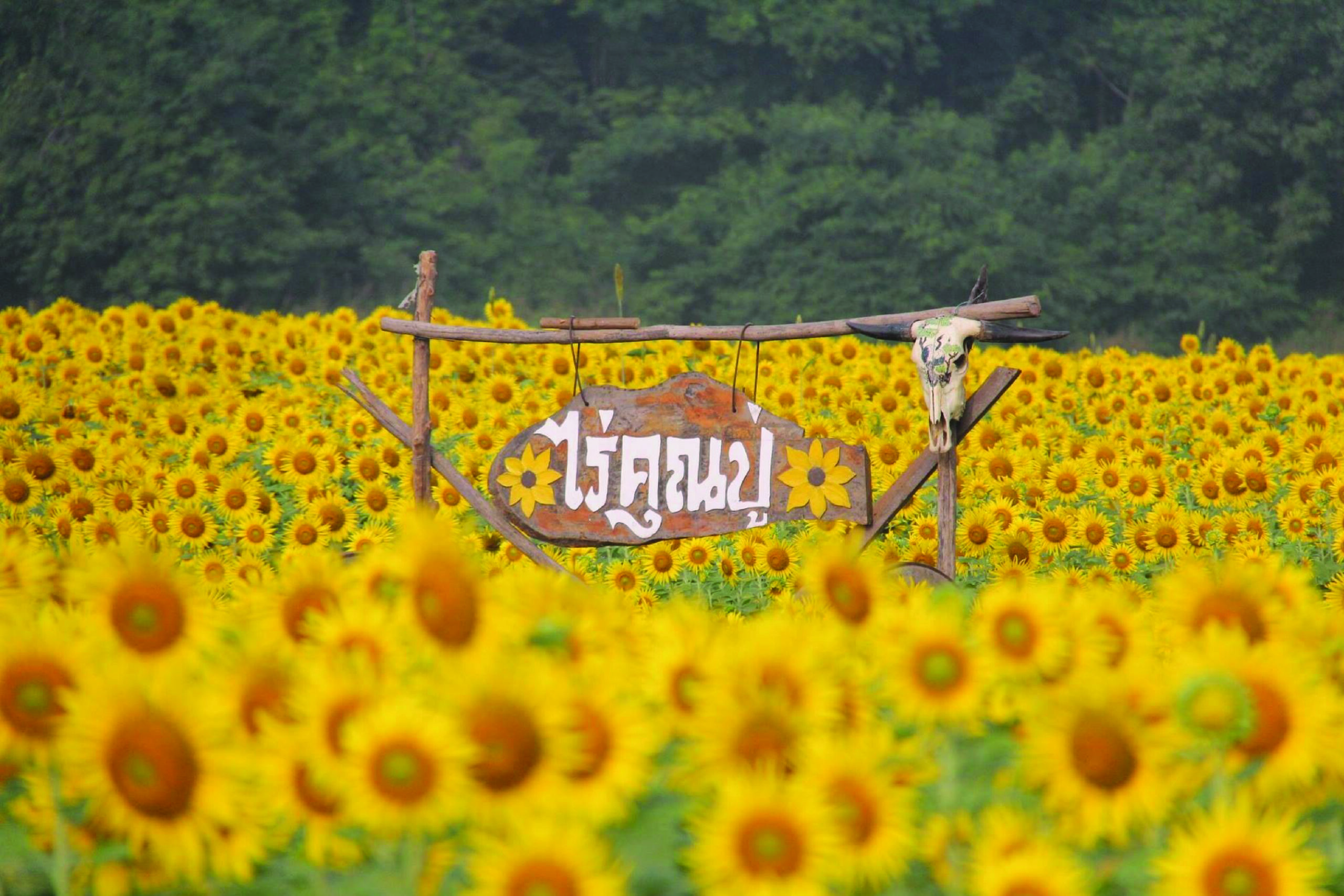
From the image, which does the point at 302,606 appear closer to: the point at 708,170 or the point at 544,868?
the point at 544,868

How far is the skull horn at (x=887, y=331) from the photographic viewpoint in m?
4.73

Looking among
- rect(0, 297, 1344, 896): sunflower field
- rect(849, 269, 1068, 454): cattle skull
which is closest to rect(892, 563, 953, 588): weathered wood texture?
rect(849, 269, 1068, 454): cattle skull

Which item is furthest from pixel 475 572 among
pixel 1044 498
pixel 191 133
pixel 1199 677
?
pixel 191 133

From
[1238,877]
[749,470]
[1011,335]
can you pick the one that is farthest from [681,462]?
[1238,877]

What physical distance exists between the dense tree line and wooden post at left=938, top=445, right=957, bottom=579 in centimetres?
2085

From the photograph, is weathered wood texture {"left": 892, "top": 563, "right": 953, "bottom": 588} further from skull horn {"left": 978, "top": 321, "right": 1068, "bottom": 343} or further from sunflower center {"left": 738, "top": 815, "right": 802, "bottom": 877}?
sunflower center {"left": 738, "top": 815, "right": 802, "bottom": 877}

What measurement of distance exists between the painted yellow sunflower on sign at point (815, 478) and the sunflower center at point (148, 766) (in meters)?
3.37

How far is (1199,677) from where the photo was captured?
1556 mm

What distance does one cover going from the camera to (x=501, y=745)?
146 cm

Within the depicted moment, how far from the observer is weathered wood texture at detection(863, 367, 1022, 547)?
468cm

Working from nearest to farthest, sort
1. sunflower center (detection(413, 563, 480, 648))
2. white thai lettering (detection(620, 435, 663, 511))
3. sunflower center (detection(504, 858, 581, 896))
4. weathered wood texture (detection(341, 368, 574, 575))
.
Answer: sunflower center (detection(504, 858, 581, 896)), sunflower center (detection(413, 563, 480, 648)), white thai lettering (detection(620, 435, 663, 511)), weathered wood texture (detection(341, 368, 574, 575))

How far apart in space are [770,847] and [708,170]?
28.4 meters

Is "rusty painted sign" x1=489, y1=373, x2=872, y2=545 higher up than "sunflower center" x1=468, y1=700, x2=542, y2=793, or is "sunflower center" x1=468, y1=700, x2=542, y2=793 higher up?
"rusty painted sign" x1=489, y1=373, x2=872, y2=545

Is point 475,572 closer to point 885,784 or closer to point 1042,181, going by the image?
point 885,784
